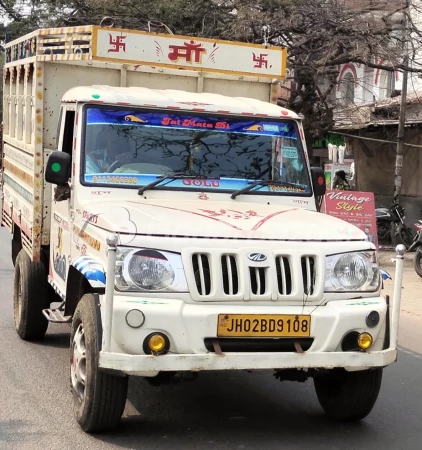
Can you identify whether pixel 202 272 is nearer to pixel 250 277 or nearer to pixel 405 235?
pixel 250 277

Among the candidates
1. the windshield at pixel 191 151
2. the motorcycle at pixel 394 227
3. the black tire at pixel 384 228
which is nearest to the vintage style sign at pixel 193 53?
the windshield at pixel 191 151

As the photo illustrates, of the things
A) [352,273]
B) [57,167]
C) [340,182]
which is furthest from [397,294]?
[340,182]

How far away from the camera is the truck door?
616cm

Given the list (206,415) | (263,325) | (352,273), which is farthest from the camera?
(206,415)

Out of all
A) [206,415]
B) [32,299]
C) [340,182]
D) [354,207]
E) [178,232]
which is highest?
[178,232]

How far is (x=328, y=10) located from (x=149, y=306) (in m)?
11.5

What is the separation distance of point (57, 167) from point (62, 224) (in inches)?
30.4

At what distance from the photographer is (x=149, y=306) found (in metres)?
4.54

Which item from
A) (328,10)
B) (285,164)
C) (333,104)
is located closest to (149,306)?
(285,164)

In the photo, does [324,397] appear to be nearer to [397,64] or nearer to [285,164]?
[285,164]

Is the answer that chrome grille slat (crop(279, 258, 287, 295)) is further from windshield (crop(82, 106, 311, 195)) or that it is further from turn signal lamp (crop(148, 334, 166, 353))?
windshield (crop(82, 106, 311, 195))

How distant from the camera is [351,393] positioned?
5.35 m

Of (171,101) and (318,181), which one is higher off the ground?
(171,101)

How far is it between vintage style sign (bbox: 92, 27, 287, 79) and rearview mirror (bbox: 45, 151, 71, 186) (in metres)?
1.62
